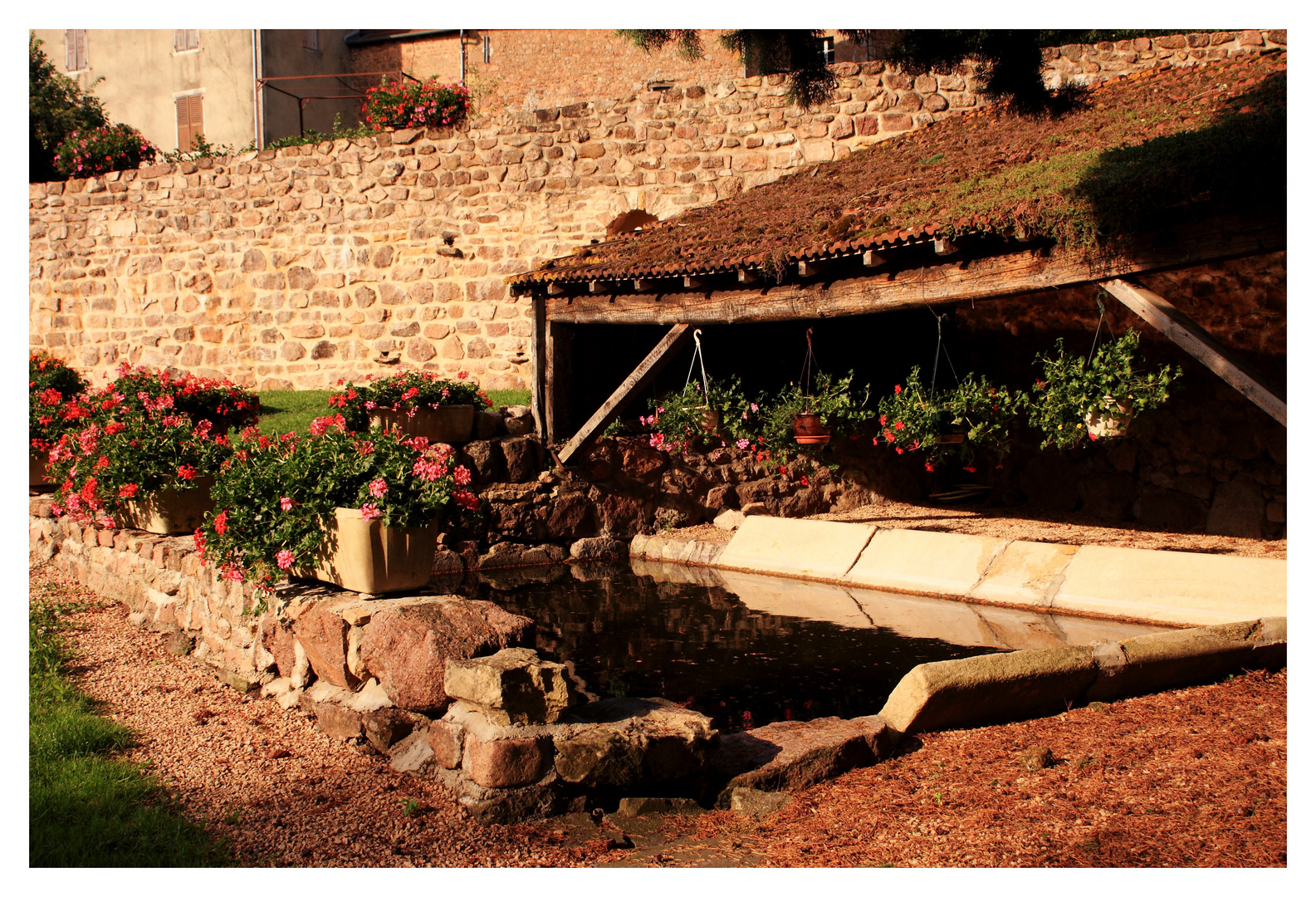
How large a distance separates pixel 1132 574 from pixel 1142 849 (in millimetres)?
3746

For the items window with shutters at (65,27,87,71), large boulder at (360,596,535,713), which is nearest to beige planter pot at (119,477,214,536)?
large boulder at (360,596,535,713)

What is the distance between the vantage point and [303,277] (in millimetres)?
12672

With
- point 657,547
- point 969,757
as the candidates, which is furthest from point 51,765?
point 657,547

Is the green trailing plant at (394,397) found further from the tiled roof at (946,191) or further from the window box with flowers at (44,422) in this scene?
the window box with flowers at (44,422)

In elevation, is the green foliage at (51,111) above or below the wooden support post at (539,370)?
above

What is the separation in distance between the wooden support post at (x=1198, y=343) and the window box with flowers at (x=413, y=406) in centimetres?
493

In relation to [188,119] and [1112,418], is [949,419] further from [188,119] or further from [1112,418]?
[188,119]

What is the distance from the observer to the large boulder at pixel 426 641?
3.58m

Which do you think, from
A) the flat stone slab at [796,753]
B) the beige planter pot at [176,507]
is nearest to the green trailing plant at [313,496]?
the beige planter pot at [176,507]

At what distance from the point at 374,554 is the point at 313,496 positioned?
49 centimetres

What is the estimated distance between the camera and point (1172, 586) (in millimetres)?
5969

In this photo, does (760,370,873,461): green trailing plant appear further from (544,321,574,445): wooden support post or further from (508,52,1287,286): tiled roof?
(544,321,574,445): wooden support post

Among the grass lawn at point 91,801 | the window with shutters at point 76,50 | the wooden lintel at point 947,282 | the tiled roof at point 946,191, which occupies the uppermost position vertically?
the window with shutters at point 76,50

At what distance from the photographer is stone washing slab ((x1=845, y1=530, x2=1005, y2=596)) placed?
273 inches
